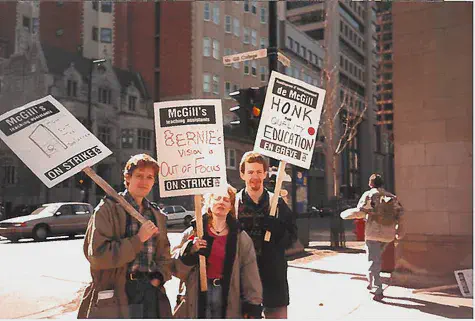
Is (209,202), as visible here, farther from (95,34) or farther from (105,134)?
(95,34)

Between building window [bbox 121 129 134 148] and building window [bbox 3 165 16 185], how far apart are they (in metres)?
8.37

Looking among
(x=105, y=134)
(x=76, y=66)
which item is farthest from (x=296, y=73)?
(x=76, y=66)

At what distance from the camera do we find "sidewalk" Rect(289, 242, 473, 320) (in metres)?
6.35

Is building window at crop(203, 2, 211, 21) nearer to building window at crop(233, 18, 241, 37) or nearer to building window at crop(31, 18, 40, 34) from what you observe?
building window at crop(233, 18, 241, 37)

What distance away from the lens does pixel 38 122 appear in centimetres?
378

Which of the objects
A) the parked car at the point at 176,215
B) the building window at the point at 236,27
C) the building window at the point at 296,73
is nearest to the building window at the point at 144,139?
the building window at the point at 236,27

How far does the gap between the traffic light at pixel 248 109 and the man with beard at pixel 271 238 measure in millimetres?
4990

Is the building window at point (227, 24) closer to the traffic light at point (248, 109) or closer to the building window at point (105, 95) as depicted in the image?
the building window at point (105, 95)

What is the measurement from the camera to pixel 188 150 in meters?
4.09

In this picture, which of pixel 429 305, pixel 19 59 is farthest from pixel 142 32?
pixel 429 305

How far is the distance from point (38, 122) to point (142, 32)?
144 ft

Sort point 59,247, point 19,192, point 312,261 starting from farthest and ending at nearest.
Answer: point 19,192, point 59,247, point 312,261

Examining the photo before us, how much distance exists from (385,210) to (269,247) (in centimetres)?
375

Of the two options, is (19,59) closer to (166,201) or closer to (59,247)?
(166,201)
